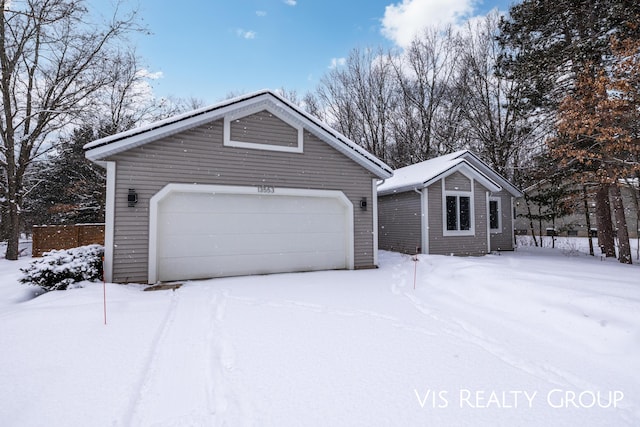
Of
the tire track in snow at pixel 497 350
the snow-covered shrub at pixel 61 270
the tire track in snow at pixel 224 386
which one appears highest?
the snow-covered shrub at pixel 61 270

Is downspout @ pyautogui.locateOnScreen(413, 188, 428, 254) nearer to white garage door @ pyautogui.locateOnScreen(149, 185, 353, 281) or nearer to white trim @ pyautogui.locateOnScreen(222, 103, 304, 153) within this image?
white garage door @ pyautogui.locateOnScreen(149, 185, 353, 281)

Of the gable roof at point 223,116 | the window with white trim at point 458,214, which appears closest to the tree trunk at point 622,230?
the window with white trim at point 458,214

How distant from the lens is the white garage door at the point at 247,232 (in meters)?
7.69

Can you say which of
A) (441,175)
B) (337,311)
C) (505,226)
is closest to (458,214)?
(441,175)

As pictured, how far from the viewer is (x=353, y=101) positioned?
82.4 feet

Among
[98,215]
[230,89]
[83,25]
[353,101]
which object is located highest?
[230,89]

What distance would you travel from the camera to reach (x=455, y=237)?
1271cm

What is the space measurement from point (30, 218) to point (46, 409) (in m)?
31.9

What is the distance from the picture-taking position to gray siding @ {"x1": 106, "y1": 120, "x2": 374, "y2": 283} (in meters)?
7.10

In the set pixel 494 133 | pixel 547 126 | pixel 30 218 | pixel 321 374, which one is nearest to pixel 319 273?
pixel 321 374

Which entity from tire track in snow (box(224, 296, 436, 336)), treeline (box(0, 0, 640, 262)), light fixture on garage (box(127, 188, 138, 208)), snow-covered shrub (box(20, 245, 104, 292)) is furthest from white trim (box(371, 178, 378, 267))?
snow-covered shrub (box(20, 245, 104, 292))

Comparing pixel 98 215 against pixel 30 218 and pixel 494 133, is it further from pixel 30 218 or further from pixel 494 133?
pixel 494 133

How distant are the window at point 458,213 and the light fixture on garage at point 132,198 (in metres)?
10.9

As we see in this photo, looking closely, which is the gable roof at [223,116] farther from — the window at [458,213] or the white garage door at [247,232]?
the window at [458,213]
